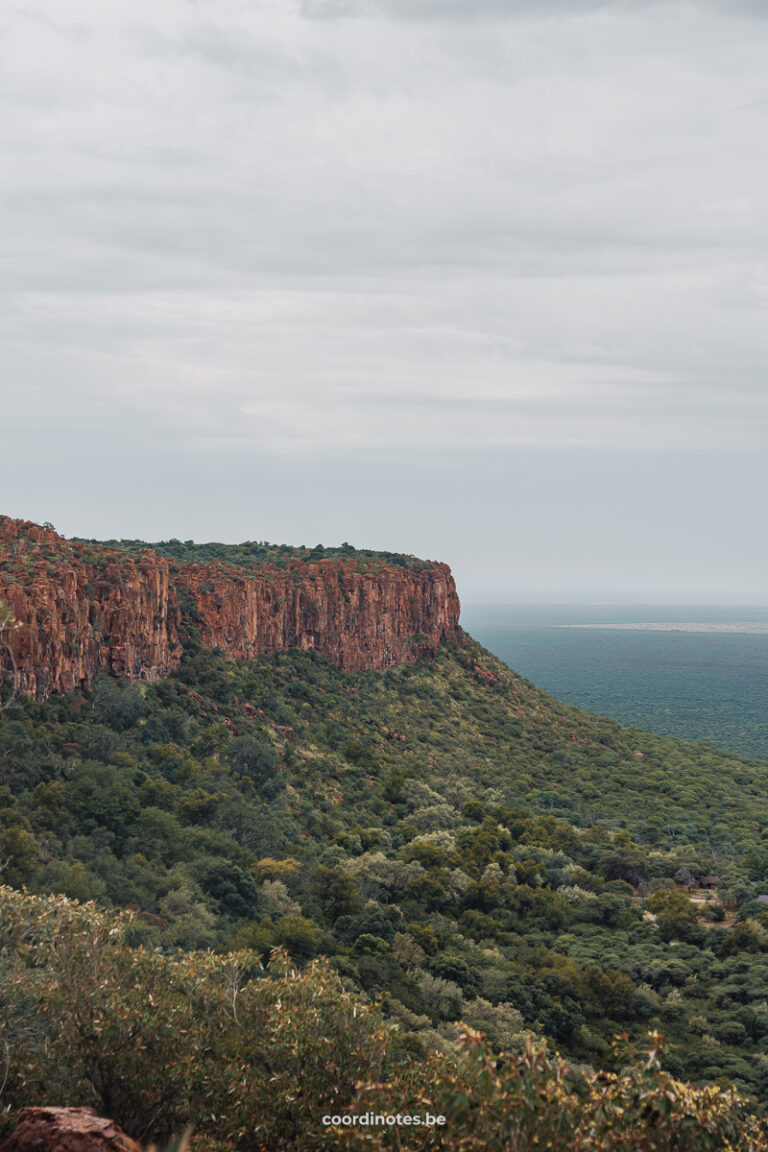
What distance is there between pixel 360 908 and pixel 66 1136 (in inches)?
1068

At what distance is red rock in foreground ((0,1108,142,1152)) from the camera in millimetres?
12078

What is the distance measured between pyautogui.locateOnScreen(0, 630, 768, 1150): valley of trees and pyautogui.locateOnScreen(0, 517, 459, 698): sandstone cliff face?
6.32 feet

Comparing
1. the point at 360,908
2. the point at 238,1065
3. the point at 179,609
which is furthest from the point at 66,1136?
the point at 179,609

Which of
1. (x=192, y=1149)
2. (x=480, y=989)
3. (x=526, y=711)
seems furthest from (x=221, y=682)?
(x=192, y=1149)

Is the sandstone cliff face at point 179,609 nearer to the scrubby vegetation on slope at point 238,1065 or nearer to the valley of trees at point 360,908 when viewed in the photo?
the valley of trees at point 360,908

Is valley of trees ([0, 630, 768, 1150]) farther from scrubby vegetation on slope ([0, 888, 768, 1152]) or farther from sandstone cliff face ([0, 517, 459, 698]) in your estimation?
sandstone cliff face ([0, 517, 459, 698])

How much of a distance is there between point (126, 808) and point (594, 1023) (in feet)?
71.8

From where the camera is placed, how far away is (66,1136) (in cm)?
1219

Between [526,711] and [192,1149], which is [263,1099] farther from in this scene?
[526,711]

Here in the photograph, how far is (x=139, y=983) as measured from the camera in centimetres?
1753

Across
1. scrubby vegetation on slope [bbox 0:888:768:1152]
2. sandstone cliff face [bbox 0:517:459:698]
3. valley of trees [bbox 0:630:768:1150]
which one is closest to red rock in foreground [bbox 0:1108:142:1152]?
scrubby vegetation on slope [bbox 0:888:768:1152]

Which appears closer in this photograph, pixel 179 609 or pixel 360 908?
pixel 360 908

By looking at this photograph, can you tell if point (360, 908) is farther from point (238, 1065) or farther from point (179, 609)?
point (179, 609)

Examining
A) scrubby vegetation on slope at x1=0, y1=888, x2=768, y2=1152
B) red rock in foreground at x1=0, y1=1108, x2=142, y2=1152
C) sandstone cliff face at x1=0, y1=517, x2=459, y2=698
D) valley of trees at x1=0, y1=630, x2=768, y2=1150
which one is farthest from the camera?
sandstone cliff face at x1=0, y1=517, x2=459, y2=698
